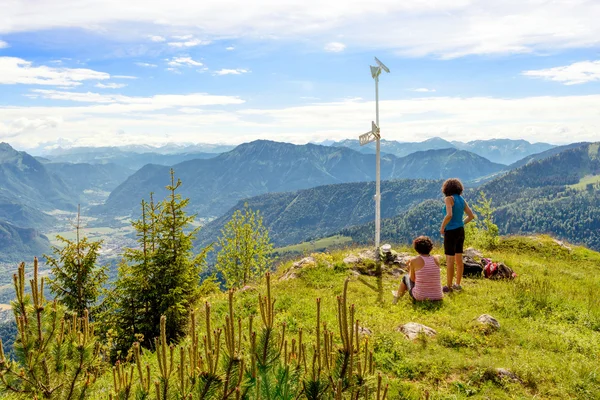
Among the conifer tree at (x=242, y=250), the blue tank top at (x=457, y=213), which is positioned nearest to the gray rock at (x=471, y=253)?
the blue tank top at (x=457, y=213)

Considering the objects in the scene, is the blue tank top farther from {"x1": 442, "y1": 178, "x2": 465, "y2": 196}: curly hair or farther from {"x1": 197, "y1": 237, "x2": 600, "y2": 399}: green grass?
{"x1": 197, "y1": 237, "x2": 600, "y2": 399}: green grass

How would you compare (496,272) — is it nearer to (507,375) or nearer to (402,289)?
(402,289)

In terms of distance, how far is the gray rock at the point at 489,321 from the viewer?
9278mm

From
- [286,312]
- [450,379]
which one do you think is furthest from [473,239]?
[450,379]

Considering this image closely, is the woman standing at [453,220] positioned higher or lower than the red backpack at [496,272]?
higher

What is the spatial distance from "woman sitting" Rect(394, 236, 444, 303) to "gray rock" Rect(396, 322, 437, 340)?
2084mm

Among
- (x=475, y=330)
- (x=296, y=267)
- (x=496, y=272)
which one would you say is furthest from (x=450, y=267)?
(x=296, y=267)

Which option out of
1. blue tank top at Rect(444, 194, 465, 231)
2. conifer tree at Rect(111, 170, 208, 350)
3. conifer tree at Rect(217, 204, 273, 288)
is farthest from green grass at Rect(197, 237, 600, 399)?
conifer tree at Rect(217, 204, 273, 288)

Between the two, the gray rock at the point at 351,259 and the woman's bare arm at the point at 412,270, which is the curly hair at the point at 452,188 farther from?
the gray rock at the point at 351,259

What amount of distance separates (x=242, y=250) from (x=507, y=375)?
2558cm

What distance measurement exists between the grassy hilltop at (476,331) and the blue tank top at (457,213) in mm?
2112

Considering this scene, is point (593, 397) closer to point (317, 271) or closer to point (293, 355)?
point (293, 355)

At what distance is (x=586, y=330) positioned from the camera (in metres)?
9.25

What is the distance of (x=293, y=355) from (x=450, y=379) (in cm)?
524
